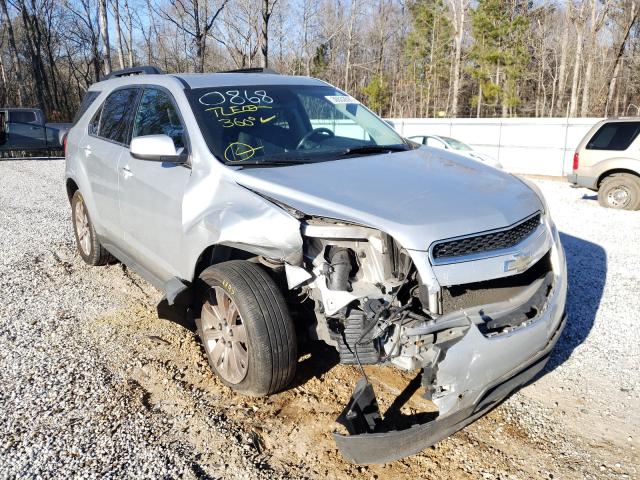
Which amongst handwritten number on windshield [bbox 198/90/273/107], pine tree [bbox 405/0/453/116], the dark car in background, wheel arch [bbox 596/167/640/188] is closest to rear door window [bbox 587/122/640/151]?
wheel arch [bbox 596/167/640/188]

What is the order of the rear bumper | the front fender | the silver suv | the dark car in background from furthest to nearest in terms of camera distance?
1. the dark car in background
2. the rear bumper
3. the front fender
4. the silver suv

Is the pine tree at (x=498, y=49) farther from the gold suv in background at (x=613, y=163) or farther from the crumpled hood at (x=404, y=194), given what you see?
the crumpled hood at (x=404, y=194)

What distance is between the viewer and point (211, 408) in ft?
10.4

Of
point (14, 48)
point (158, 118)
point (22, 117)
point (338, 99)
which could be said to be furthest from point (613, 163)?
point (14, 48)

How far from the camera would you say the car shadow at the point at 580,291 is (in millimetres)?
4051

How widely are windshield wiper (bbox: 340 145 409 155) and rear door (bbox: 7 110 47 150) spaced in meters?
19.4

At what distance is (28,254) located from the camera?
6422 millimetres

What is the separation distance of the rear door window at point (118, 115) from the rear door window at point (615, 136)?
9.73 metres

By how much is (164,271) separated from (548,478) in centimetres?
281

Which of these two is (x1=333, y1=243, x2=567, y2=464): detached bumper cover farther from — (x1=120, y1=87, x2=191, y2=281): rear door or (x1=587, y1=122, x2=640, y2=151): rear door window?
(x1=587, y1=122, x2=640, y2=151): rear door window

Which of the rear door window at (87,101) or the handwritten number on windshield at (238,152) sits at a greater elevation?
the rear door window at (87,101)

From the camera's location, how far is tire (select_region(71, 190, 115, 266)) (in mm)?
5480

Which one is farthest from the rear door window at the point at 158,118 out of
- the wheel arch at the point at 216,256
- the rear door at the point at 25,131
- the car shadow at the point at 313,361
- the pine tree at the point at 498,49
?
the pine tree at the point at 498,49

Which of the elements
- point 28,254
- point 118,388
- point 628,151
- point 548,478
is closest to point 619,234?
point 628,151
